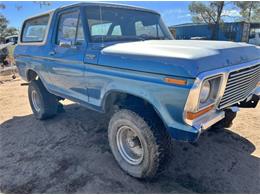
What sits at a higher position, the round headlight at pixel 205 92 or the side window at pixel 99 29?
the side window at pixel 99 29

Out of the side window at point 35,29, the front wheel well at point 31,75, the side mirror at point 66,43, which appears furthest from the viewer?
the front wheel well at point 31,75

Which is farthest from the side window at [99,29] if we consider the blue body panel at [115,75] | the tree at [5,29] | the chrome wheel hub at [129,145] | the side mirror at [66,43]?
the tree at [5,29]

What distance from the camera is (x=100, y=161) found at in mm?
3246

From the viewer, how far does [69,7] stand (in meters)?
3.57

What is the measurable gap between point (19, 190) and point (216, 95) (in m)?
2.41

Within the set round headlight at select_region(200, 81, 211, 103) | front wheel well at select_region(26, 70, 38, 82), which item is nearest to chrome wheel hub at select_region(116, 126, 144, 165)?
round headlight at select_region(200, 81, 211, 103)

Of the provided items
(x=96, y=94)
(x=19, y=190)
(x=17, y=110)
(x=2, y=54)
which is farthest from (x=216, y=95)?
(x=2, y=54)

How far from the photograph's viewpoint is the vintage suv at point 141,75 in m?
2.23

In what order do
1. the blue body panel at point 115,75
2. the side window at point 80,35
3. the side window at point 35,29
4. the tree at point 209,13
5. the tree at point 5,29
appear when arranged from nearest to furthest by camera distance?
the blue body panel at point 115,75
the side window at point 80,35
the side window at point 35,29
the tree at point 209,13
the tree at point 5,29

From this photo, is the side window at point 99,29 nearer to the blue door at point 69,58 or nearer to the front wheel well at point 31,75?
the blue door at point 69,58

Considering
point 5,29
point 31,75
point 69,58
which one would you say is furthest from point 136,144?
point 5,29

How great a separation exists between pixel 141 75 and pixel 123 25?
1.46 m

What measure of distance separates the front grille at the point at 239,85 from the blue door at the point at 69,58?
1.79 meters

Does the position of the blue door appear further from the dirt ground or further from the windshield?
the dirt ground
